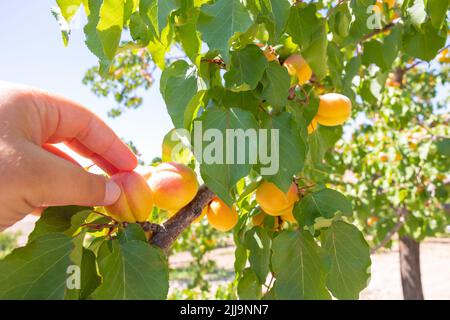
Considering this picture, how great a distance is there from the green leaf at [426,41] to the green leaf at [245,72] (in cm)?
54

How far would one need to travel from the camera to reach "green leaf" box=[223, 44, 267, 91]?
2.06 ft

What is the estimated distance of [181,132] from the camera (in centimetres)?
69

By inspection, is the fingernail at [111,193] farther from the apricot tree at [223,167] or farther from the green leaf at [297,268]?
the green leaf at [297,268]

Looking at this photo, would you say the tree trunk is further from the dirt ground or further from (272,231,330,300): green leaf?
(272,231,330,300): green leaf

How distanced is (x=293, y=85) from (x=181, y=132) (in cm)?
24

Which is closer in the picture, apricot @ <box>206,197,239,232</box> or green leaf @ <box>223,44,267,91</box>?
green leaf @ <box>223,44,267,91</box>

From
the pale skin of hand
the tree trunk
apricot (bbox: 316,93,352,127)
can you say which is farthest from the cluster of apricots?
the tree trunk

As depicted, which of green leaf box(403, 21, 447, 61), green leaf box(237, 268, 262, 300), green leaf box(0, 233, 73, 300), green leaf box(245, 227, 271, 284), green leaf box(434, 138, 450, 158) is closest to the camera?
green leaf box(0, 233, 73, 300)

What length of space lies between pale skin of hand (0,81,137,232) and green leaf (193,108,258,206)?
158mm

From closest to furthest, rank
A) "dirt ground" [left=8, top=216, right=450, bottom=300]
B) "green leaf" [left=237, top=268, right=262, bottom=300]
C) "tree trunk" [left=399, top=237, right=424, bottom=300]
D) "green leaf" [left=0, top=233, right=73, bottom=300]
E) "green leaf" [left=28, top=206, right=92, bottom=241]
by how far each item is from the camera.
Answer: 1. "green leaf" [left=0, top=233, right=73, bottom=300]
2. "green leaf" [left=28, top=206, right=92, bottom=241]
3. "green leaf" [left=237, top=268, right=262, bottom=300]
4. "tree trunk" [left=399, top=237, right=424, bottom=300]
5. "dirt ground" [left=8, top=216, right=450, bottom=300]

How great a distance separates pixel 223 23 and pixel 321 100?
0.39 meters

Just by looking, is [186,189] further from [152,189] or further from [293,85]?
[293,85]

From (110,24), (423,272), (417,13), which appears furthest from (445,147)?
(423,272)

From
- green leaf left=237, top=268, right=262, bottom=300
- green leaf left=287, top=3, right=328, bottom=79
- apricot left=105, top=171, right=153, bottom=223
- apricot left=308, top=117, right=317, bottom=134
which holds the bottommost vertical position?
green leaf left=237, top=268, right=262, bottom=300
